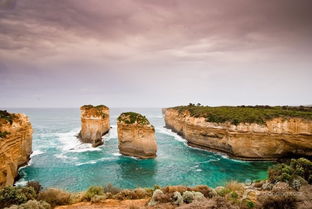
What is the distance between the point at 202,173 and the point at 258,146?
10.8 metres

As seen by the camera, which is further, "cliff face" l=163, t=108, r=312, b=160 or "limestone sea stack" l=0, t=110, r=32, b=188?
"cliff face" l=163, t=108, r=312, b=160

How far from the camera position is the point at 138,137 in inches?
1160

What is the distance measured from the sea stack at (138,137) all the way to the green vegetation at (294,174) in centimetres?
1761

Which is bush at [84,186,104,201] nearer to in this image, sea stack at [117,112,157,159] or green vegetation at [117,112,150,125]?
sea stack at [117,112,157,159]

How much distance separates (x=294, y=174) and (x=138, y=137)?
19820 millimetres

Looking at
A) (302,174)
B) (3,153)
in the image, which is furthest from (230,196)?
(3,153)

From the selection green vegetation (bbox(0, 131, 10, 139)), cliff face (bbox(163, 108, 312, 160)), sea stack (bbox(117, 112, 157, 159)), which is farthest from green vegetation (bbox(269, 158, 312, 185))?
green vegetation (bbox(0, 131, 10, 139))

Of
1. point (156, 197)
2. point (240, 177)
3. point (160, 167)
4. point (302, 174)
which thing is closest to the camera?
point (156, 197)

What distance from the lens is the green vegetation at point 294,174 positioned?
41.4 feet

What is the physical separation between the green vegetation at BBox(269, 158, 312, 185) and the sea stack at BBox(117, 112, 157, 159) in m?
17.6

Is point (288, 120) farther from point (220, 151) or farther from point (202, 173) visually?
point (202, 173)

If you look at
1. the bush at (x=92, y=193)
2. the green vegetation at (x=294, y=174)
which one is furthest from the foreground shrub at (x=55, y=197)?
the green vegetation at (x=294, y=174)

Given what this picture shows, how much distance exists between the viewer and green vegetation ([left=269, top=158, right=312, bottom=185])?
41.4ft

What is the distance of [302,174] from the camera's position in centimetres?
1387
